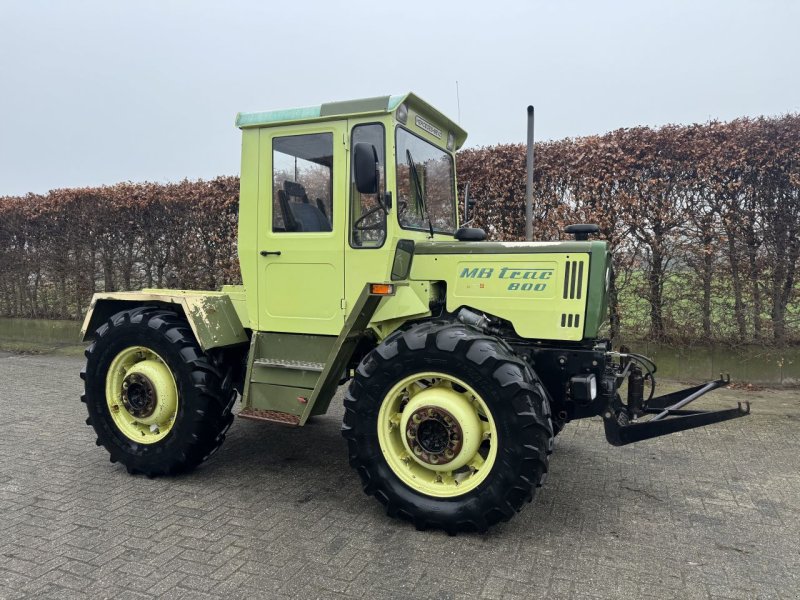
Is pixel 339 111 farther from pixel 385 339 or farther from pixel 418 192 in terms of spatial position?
pixel 385 339

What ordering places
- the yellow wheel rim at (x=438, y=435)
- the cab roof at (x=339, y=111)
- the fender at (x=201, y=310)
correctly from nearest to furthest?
the yellow wheel rim at (x=438, y=435) → the cab roof at (x=339, y=111) → the fender at (x=201, y=310)

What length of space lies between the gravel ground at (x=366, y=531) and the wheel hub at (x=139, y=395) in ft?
1.57

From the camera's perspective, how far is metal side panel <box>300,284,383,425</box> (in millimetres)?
3666

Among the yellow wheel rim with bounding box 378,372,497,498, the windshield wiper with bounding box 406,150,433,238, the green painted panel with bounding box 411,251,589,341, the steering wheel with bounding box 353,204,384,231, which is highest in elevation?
the windshield wiper with bounding box 406,150,433,238

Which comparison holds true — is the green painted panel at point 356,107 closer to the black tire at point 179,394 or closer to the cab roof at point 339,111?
the cab roof at point 339,111

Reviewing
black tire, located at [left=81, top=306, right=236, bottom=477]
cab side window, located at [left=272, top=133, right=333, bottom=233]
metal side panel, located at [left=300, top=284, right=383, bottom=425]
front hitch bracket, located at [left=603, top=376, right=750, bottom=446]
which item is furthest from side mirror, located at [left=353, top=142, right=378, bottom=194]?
front hitch bracket, located at [left=603, top=376, right=750, bottom=446]

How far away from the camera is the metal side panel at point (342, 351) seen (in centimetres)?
367

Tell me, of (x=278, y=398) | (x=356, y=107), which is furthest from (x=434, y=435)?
(x=356, y=107)

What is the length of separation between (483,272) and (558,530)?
1565 millimetres

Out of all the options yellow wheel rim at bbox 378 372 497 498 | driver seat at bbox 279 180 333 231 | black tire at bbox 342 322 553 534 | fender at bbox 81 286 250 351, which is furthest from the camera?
fender at bbox 81 286 250 351

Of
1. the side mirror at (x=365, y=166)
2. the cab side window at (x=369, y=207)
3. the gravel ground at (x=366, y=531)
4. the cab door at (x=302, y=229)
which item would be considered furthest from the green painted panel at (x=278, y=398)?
the side mirror at (x=365, y=166)

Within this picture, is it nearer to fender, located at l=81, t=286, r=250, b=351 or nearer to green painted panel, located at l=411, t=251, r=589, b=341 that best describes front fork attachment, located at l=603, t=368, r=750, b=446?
green painted panel, located at l=411, t=251, r=589, b=341

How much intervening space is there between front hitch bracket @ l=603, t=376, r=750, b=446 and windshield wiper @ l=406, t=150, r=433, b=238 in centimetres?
179

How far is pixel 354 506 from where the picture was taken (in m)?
3.65
